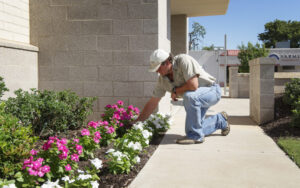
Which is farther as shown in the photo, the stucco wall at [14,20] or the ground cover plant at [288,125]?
the stucco wall at [14,20]

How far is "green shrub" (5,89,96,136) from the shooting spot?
13.4 ft

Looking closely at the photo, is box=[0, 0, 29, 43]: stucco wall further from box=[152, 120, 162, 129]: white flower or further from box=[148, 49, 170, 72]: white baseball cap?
box=[152, 120, 162, 129]: white flower

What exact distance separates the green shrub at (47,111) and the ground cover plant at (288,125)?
3.14 metres

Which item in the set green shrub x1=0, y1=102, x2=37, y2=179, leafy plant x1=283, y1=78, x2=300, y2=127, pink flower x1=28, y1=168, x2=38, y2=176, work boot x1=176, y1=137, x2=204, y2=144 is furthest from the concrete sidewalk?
leafy plant x1=283, y1=78, x2=300, y2=127

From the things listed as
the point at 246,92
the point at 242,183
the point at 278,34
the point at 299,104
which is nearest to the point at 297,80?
the point at 299,104

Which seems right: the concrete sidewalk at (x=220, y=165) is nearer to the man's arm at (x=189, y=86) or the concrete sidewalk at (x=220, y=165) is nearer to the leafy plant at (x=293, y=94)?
the man's arm at (x=189, y=86)

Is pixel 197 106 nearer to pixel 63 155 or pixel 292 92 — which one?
pixel 63 155

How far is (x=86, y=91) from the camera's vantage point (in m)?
5.82

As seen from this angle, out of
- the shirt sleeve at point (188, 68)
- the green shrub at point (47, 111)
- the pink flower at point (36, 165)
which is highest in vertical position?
the shirt sleeve at point (188, 68)

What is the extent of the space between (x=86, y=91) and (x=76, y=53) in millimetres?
749

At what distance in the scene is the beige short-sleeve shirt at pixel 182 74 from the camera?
4133 millimetres

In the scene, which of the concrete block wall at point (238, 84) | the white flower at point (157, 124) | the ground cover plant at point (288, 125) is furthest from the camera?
the concrete block wall at point (238, 84)

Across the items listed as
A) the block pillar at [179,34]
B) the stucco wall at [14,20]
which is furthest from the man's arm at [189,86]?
the block pillar at [179,34]

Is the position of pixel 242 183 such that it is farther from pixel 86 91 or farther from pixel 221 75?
pixel 221 75
